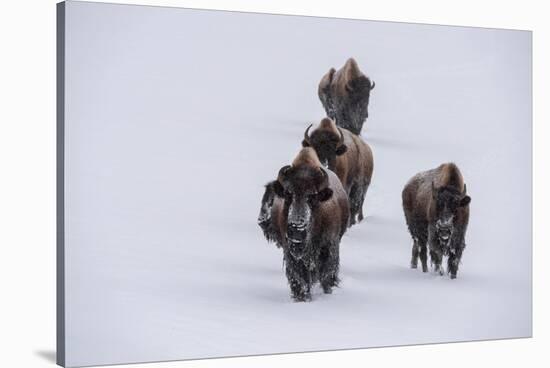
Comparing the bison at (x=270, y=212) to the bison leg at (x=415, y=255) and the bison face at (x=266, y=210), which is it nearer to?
the bison face at (x=266, y=210)

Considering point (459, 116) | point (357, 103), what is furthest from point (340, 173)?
point (459, 116)

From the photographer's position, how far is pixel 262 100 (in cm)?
856

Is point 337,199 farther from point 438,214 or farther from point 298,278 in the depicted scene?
point 438,214

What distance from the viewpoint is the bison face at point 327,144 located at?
8.77m

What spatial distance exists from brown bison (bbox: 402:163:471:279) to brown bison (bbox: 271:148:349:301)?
723mm

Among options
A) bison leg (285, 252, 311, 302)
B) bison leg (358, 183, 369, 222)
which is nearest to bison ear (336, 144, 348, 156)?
bison leg (358, 183, 369, 222)

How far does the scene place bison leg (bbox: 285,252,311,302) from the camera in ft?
28.1

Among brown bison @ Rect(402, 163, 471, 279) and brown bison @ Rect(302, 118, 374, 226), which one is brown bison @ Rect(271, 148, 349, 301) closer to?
brown bison @ Rect(302, 118, 374, 226)

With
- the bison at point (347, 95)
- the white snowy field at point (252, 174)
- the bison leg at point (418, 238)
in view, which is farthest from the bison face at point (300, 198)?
the bison leg at point (418, 238)

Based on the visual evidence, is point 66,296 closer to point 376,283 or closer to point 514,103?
point 376,283

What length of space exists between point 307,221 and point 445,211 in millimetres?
1272

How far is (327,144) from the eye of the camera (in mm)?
8844

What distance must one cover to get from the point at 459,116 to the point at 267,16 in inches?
68.1

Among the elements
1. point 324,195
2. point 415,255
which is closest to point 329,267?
point 324,195
